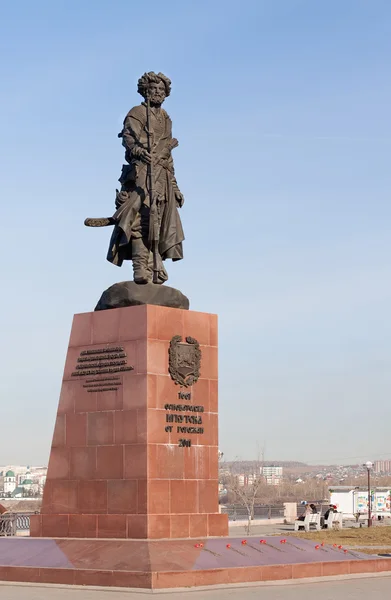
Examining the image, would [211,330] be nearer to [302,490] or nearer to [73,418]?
[73,418]

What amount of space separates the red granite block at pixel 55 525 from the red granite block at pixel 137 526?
4.39 ft

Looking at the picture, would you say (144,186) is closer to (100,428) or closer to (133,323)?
(133,323)

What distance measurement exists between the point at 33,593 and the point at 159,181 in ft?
24.7

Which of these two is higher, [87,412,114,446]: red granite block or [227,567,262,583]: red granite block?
[87,412,114,446]: red granite block

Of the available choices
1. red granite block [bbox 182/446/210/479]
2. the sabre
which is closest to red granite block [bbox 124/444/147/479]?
red granite block [bbox 182/446/210/479]

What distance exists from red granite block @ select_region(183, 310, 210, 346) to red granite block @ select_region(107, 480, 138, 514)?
2641mm

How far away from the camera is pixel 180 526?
1716cm

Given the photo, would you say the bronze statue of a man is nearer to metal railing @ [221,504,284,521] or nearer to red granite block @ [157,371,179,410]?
red granite block @ [157,371,179,410]

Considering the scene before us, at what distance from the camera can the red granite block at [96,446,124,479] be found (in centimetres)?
1723

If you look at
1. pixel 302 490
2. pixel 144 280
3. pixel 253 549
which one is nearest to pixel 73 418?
pixel 144 280

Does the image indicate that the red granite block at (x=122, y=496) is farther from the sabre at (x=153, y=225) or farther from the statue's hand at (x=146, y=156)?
the statue's hand at (x=146, y=156)

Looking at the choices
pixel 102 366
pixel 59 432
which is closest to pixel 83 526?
pixel 59 432

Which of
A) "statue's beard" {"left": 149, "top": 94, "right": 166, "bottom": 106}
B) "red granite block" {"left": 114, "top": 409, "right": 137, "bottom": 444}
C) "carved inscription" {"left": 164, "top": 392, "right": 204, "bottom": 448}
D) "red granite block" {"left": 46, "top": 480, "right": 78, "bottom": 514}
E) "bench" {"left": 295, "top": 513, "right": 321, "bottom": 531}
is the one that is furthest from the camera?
"bench" {"left": 295, "top": 513, "right": 321, "bottom": 531}

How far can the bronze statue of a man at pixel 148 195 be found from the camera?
18734 millimetres
